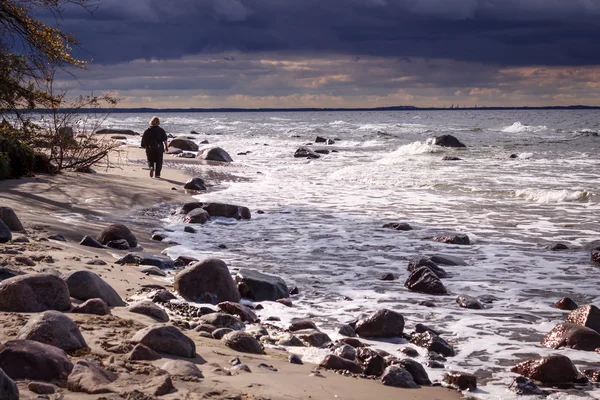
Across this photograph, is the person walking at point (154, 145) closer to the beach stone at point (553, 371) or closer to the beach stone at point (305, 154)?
the beach stone at point (305, 154)

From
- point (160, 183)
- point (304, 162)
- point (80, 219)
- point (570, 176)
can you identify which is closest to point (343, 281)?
point (80, 219)

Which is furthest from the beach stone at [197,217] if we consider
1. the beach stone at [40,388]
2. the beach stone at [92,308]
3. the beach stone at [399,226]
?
the beach stone at [40,388]

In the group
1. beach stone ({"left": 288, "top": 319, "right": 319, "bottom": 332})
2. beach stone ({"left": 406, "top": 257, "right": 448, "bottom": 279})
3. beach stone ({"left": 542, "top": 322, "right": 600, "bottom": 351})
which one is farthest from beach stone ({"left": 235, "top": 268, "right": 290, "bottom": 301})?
beach stone ({"left": 542, "top": 322, "right": 600, "bottom": 351})

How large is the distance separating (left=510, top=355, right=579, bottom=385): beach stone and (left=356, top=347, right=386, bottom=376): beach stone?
3.64 ft

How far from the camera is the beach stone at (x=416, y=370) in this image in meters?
4.87

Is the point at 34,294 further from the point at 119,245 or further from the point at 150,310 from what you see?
the point at 119,245

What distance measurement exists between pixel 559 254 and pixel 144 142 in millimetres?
12215

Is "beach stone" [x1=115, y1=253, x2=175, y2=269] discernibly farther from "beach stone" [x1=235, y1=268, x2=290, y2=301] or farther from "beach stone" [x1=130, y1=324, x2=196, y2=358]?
"beach stone" [x1=130, y1=324, x2=196, y2=358]

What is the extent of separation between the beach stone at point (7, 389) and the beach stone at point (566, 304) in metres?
5.65

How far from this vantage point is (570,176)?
2194 centimetres

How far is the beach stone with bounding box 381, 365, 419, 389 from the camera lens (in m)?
4.73

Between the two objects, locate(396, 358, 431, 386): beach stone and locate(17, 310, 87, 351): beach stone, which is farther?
locate(396, 358, 431, 386): beach stone

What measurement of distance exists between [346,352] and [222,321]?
124cm

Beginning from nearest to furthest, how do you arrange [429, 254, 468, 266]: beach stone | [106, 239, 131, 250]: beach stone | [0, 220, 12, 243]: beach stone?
[0, 220, 12, 243]: beach stone < [429, 254, 468, 266]: beach stone < [106, 239, 131, 250]: beach stone
